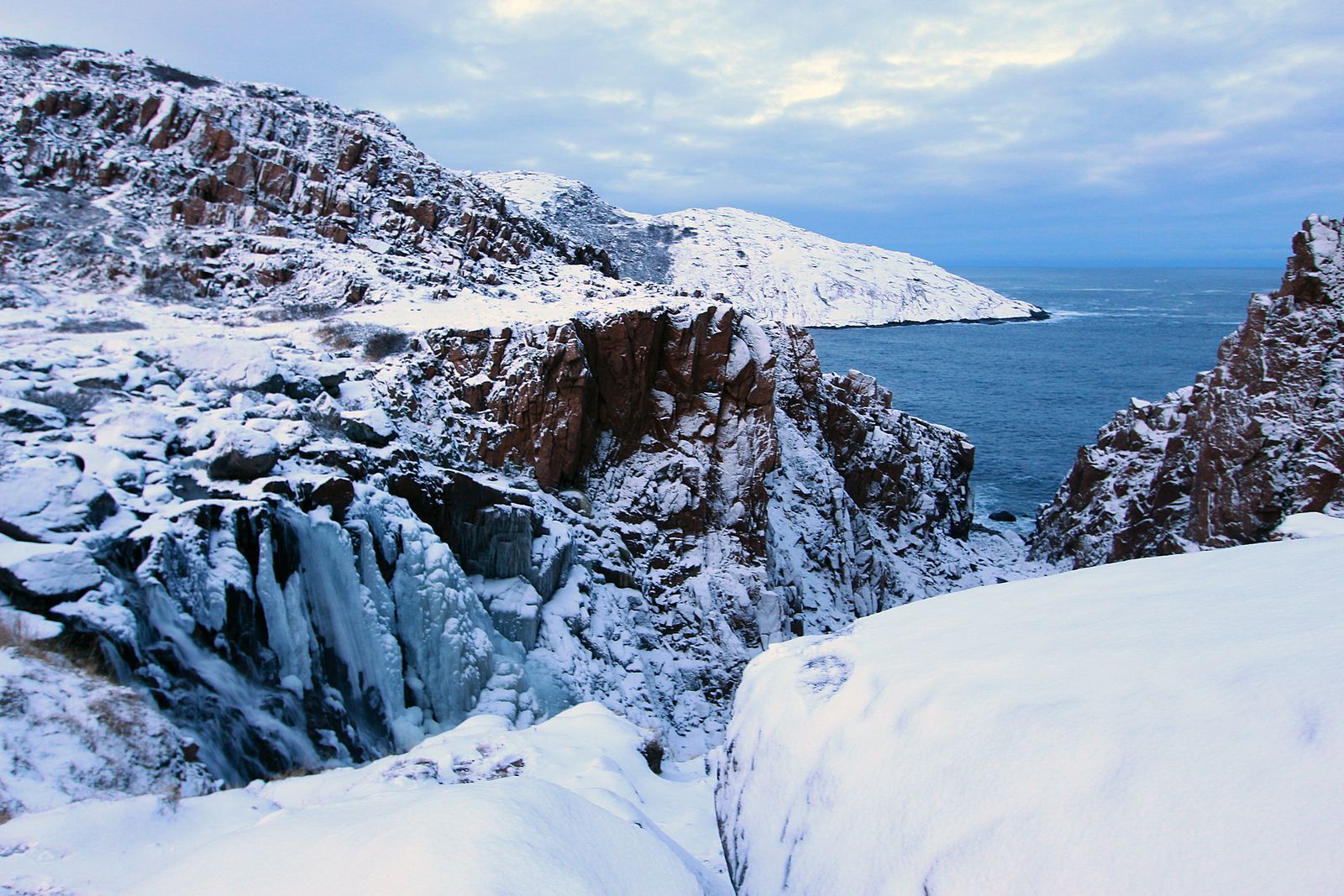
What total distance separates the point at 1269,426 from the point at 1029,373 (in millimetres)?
56844

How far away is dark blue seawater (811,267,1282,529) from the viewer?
56.3 metres

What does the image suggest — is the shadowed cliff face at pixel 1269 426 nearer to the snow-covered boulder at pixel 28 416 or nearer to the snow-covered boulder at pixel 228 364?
the snow-covered boulder at pixel 228 364

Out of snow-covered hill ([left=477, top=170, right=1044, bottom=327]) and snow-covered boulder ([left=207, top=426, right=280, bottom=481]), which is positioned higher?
snow-covered hill ([left=477, top=170, right=1044, bottom=327])

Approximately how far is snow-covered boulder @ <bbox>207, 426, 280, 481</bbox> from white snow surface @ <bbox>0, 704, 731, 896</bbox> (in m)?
7.44

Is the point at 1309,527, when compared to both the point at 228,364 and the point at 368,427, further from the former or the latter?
the point at 228,364

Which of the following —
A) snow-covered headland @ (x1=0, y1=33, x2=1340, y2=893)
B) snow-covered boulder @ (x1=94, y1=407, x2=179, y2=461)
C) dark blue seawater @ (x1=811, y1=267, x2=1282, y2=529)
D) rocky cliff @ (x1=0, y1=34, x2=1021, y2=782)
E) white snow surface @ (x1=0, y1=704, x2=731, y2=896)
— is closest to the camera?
white snow surface @ (x1=0, y1=704, x2=731, y2=896)

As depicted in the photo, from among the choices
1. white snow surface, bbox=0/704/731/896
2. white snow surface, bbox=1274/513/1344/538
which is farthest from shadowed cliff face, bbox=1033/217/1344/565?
white snow surface, bbox=0/704/731/896

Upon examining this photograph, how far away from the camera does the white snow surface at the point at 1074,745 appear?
3.36m

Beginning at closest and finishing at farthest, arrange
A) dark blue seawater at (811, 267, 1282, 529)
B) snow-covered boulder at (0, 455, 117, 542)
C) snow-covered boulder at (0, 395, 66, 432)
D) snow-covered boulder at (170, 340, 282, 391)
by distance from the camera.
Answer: snow-covered boulder at (0, 455, 117, 542) < snow-covered boulder at (0, 395, 66, 432) < snow-covered boulder at (170, 340, 282, 391) < dark blue seawater at (811, 267, 1282, 529)

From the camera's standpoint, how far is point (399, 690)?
1442 centimetres

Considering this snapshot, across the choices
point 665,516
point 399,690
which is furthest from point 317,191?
point 399,690

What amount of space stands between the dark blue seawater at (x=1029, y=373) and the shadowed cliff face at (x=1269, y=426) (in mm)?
16577

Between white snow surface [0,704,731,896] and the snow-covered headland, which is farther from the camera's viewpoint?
the snow-covered headland

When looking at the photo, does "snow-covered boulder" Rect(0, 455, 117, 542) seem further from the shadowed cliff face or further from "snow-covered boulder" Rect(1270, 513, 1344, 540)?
the shadowed cliff face
